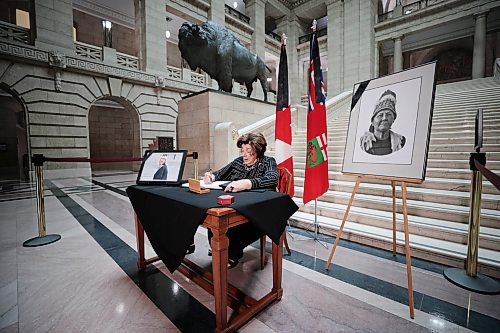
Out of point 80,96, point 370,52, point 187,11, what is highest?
point 187,11

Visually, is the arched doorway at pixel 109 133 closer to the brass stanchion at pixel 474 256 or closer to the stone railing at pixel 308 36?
the brass stanchion at pixel 474 256

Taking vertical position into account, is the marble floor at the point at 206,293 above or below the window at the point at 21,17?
below

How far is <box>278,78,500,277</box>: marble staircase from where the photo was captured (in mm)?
2656

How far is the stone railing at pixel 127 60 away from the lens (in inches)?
471

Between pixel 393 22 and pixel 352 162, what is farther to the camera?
pixel 393 22

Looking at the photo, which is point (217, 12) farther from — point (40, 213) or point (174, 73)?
point (40, 213)

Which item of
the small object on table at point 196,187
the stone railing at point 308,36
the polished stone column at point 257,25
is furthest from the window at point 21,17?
the stone railing at point 308,36

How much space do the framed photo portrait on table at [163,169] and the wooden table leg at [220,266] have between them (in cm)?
86

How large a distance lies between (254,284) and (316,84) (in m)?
2.50

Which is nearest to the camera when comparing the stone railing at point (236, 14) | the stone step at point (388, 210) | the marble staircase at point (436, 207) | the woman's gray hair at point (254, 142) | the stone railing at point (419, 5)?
the woman's gray hair at point (254, 142)

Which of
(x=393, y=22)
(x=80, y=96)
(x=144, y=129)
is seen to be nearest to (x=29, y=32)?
(x=80, y=96)

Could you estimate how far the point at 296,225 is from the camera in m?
3.81

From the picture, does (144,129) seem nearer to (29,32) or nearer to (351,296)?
(29,32)

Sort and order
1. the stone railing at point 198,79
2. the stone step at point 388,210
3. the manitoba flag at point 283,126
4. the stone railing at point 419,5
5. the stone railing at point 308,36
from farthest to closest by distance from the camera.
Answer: the stone railing at point 308,36, the stone railing at point 419,5, the stone railing at point 198,79, the manitoba flag at point 283,126, the stone step at point 388,210
